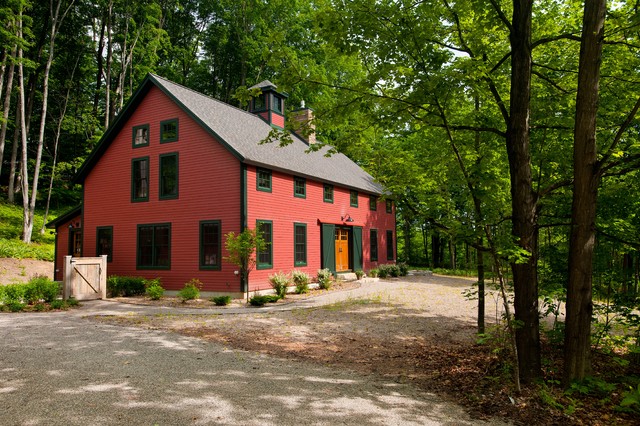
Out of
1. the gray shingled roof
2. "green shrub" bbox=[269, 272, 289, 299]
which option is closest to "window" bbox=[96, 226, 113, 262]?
the gray shingled roof

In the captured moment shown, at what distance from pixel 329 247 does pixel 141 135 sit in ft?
32.9

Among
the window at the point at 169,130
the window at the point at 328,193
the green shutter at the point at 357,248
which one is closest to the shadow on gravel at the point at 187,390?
the window at the point at 169,130

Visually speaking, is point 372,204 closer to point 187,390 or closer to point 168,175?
point 168,175

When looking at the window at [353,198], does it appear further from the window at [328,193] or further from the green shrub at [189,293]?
the green shrub at [189,293]

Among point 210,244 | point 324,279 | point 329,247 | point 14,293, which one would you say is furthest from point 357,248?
point 14,293

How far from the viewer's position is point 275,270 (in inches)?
652

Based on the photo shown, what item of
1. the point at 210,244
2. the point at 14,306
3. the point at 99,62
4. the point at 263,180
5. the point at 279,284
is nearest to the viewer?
the point at 14,306

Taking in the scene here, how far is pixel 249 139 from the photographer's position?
694 inches

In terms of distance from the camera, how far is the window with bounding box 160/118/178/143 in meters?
17.0

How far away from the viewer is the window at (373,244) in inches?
965

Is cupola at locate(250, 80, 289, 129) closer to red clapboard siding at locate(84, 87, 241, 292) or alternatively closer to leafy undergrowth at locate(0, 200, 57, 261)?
red clapboard siding at locate(84, 87, 241, 292)

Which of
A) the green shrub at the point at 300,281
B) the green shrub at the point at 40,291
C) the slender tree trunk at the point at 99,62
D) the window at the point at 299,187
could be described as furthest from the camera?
the slender tree trunk at the point at 99,62

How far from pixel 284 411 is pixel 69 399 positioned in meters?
2.49

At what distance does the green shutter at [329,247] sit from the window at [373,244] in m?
4.25
